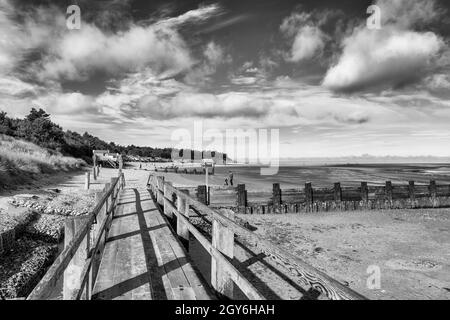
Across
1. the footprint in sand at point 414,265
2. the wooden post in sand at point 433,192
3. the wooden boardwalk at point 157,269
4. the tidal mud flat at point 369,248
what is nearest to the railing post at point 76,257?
the wooden boardwalk at point 157,269

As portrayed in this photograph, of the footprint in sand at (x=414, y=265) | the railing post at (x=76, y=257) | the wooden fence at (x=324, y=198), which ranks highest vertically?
the railing post at (x=76, y=257)

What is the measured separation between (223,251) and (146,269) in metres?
1.51

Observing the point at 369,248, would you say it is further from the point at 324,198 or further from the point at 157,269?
the point at 157,269

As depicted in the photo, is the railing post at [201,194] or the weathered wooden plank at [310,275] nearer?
the weathered wooden plank at [310,275]

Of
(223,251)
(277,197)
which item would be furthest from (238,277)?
(277,197)

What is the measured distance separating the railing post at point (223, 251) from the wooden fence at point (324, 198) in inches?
439

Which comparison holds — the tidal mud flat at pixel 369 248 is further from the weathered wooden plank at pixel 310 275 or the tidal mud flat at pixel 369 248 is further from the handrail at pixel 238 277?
the weathered wooden plank at pixel 310 275

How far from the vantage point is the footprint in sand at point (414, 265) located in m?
8.71

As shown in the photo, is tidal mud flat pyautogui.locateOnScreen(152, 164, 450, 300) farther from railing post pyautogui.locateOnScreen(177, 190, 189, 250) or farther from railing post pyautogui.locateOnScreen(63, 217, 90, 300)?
railing post pyautogui.locateOnScreen(63, 217, 90, 300)

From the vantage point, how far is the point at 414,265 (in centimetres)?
900

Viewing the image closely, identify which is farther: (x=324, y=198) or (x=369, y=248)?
(x=324, y=198)

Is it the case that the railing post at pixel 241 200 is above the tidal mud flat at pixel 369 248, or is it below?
→ above

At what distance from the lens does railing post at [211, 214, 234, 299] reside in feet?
12.0
